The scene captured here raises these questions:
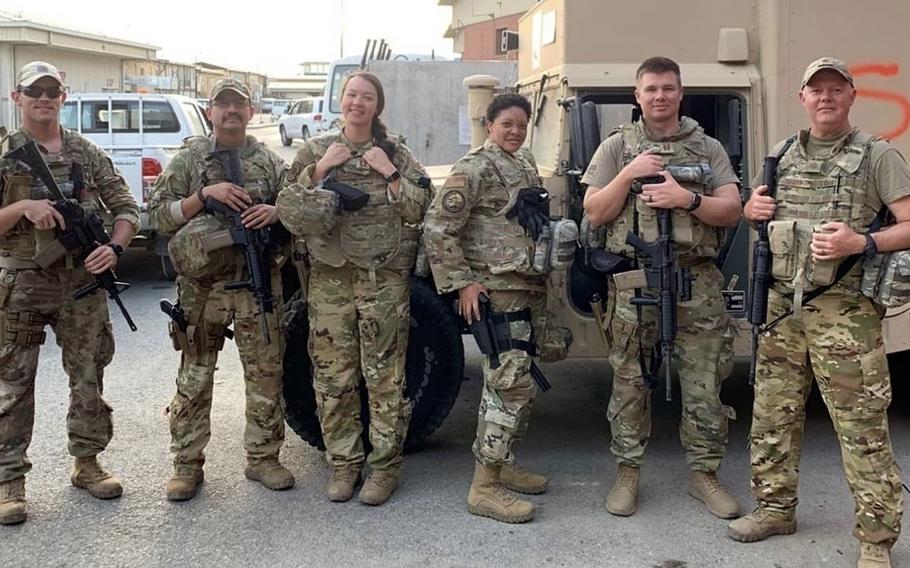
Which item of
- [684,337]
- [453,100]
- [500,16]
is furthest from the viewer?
[500,16]

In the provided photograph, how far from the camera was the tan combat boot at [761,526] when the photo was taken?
11.2 ft

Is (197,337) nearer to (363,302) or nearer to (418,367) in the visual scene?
(363,302)

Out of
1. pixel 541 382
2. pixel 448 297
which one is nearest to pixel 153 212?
pixel 448 297

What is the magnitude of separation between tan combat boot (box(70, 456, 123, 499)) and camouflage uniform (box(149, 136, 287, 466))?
289 mm

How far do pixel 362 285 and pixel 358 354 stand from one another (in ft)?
1.05

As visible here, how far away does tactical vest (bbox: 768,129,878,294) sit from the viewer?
3.09 meters

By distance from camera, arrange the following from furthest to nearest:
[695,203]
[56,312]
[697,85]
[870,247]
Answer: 1. [697,85]
2. [56,312]
3. [695,203]
4. [870,247]

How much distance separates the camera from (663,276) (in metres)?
3.45

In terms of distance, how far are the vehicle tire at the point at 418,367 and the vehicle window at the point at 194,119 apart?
681 centimetres

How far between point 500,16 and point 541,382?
60.1ft

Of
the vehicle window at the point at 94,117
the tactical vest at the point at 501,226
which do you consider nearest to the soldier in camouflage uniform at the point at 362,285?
the tactical vest at the point at 501,226

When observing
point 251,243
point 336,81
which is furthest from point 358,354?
point 336,81

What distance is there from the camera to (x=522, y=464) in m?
4.22

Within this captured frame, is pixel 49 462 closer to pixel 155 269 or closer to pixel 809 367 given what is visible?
pixel 809 367
